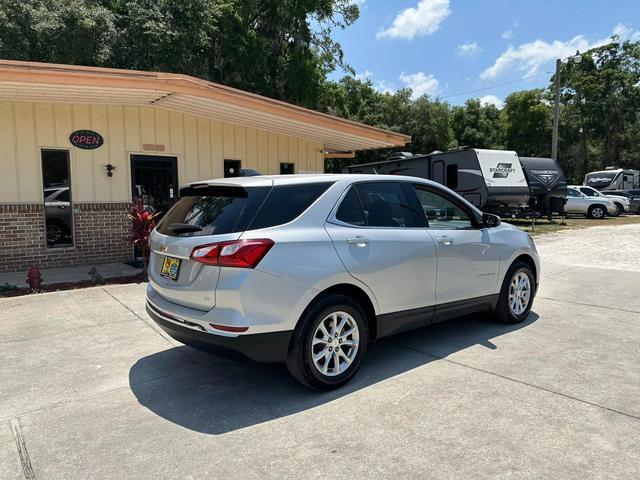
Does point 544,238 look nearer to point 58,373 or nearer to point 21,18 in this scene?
point 58,373

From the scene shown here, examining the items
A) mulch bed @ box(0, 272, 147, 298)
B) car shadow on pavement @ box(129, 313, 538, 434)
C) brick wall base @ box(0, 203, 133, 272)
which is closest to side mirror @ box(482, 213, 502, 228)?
car shadow on pavement @ box(129, 313, 538, 434)

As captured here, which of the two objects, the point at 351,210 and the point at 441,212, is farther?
the point at 441,212

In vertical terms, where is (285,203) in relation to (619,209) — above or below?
above

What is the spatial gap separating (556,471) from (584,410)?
0.92 meters

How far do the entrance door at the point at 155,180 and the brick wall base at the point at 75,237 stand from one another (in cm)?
49

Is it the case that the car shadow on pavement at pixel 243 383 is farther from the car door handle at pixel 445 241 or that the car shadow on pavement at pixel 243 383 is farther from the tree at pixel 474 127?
the tree at pixel 474 127

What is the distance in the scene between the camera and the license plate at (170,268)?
147 inches

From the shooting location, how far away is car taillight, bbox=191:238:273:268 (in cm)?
336

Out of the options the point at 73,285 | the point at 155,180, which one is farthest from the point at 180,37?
the point at 73,285

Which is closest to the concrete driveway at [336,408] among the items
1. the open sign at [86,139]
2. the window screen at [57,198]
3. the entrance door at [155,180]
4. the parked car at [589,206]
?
the window screen at [57,198]

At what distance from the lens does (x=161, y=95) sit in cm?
862

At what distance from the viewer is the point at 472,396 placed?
3.71 m

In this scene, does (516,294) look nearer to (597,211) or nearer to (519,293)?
(519,293)

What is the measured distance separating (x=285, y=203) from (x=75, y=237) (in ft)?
24.1
